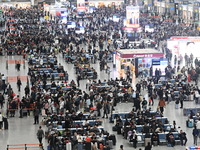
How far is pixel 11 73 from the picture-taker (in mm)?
48344

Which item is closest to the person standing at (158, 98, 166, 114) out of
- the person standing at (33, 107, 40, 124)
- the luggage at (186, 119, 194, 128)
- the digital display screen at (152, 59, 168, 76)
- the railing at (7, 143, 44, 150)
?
the luggage at (186, 119, 194, 128)

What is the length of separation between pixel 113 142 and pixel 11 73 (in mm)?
21874

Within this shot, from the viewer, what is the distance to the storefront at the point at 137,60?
44.7 metres

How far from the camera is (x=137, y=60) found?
4481 centimetres

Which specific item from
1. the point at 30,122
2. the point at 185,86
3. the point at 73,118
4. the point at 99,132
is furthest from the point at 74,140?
the point at 185,86

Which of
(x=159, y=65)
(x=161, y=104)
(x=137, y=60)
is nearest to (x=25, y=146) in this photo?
(x=161, y=104)

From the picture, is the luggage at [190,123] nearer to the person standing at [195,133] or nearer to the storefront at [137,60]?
the person standing at [195,133]

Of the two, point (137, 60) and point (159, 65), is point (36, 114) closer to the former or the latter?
point (159, 65)

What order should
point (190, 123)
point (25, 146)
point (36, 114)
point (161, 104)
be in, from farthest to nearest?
point (161, 104)
point (36, 114)
point (190, 123)
point (25, 146)

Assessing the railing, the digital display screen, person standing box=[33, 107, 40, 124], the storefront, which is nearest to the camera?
the railing

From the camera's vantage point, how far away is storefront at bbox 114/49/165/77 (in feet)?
147

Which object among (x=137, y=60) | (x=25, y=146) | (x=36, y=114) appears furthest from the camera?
(x=137, y=60)

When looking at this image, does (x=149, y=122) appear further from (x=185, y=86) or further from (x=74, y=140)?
(x=185, y=86)

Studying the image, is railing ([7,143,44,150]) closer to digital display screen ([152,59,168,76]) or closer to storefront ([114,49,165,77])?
digital display screen ([152,59,168,76])
